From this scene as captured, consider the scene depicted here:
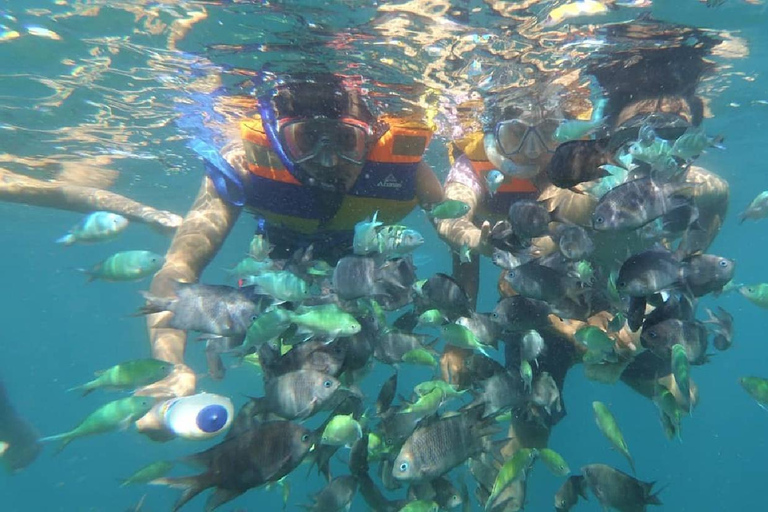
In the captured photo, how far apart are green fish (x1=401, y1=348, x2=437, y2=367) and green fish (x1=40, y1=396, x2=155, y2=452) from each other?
92.2 inches

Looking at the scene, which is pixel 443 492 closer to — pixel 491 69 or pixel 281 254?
pixel 281 254

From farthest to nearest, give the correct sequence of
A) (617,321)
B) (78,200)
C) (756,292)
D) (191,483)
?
1. (78,200)
2. (756,292)
3. (617,321)
4. (191,483)

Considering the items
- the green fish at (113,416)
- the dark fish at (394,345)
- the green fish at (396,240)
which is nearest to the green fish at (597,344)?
the dark fish at (394,345)

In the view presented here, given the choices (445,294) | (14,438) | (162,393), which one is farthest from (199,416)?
(14,438)

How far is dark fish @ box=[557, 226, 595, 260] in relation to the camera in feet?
12.6

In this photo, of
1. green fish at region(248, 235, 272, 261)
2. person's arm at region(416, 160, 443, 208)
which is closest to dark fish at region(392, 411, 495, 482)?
green fish at region(248, 235, 272, 261)

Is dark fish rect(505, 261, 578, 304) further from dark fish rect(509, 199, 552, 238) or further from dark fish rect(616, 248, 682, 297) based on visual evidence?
dark fish rect(616, 248, 682, 297)

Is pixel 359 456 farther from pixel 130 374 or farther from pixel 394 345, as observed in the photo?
pixel 130 374

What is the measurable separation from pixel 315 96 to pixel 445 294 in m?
6.29

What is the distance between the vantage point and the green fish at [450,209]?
5188mm

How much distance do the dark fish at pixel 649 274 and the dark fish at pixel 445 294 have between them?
1322mm

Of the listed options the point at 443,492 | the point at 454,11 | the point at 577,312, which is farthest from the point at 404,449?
the point at 454,11

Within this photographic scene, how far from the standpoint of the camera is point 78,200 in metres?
9.32

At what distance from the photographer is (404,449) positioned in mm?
3447
